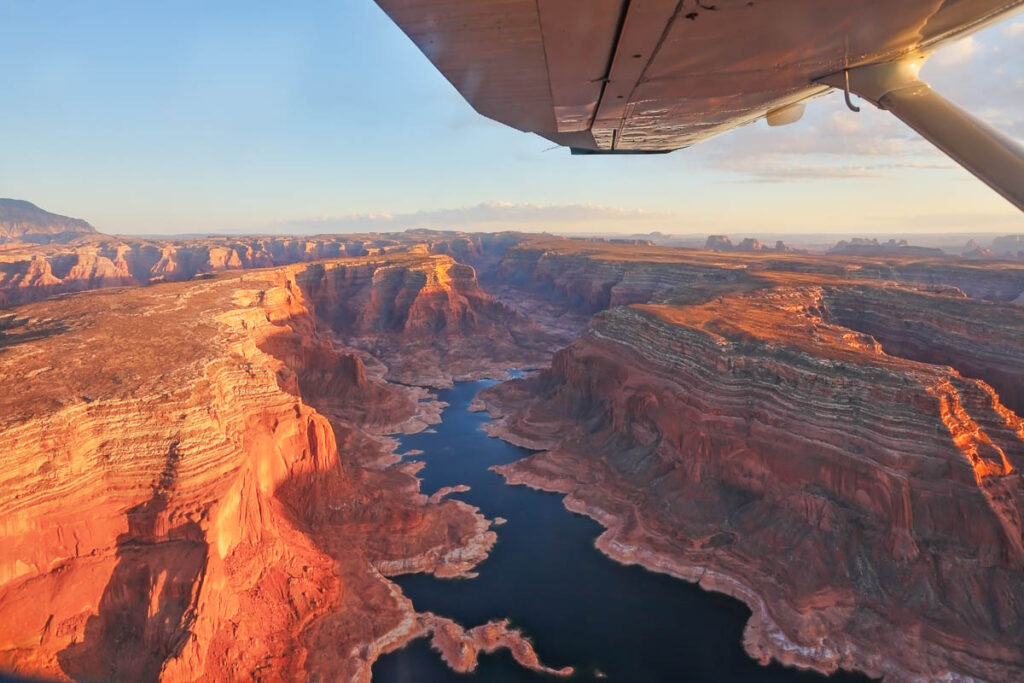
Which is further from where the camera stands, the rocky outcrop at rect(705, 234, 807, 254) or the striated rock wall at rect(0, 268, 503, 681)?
the rocky outcrop at rect(705, 234, 807, 254)

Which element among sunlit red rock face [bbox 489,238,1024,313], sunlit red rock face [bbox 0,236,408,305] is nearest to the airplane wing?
sunlit red rock face [bbox 489,238,1024,313]

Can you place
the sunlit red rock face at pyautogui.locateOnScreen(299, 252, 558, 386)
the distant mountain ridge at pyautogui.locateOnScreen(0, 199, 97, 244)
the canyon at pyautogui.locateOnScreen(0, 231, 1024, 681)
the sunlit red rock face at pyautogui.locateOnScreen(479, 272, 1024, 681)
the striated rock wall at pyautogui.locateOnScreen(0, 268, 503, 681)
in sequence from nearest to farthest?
→ the striated rock wall at pyautogui.locateOnScreen(0, 268, 503, 681)
the canyon at pyautogui.locateOnScreen(0, 231, 1024, 681)
the sunlit red rock face at pyautogui.locateOnScreen(479, 272, 1024, 681)
the sunlit red rock face at pyautogui.locateOnScreen(299, 252, 558, 386)
the distant mountain ridge at pyautogui.locateOnScreen(0, 199, 97, 244)

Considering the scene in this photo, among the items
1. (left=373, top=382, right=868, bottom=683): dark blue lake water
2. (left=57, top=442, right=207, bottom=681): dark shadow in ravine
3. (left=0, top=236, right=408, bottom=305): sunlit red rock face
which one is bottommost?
(left=373, top=382, right=868, bottom=683): dark blue lake water

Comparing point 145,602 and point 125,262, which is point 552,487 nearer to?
point 145,602

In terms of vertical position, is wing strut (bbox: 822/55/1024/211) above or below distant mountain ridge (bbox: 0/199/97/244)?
above

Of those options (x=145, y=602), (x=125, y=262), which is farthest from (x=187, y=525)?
(x=125, y=262)

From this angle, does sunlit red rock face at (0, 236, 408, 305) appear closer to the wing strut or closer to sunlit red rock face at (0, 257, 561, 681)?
sunlit red rock face at (0, 257, 561, 681)

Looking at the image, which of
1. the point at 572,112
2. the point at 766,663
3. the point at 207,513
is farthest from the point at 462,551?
the point at 572,112
